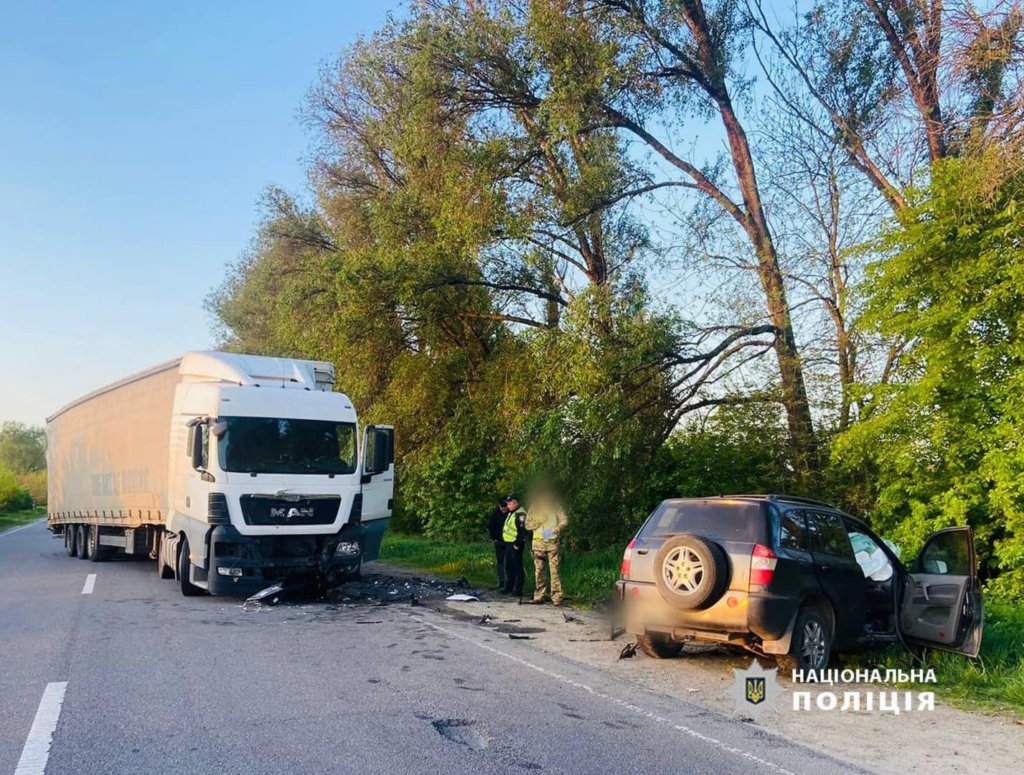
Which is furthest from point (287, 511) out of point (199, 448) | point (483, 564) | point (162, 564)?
point (483, 564)

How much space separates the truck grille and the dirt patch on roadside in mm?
2755

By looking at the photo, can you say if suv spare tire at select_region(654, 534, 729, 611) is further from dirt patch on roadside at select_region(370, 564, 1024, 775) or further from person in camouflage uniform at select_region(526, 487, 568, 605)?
person in camouflage uniform at select_region(526, 487, 568, 605)

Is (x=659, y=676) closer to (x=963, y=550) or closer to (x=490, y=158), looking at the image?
(x=963, y=550)

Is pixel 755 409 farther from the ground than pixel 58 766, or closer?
farther from the ground

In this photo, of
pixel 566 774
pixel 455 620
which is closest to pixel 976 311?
pixel 455 620

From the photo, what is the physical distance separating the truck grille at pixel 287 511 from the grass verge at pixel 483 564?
12.1 feet

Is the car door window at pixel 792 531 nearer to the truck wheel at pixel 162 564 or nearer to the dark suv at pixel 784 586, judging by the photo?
the dark suv at pixel 784 586

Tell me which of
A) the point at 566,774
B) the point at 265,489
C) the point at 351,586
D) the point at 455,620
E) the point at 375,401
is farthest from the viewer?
the point at 375,401

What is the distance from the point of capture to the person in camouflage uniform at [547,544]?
526 inches

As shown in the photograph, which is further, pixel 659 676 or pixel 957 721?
pixel 659 676

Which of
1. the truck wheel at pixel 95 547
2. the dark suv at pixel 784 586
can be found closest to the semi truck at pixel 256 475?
the truck wheel at pixel 95 547

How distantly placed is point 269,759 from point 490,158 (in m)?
13.2

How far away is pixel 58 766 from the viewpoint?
5.31 m

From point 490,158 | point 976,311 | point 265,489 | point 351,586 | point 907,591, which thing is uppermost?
point 490,158
